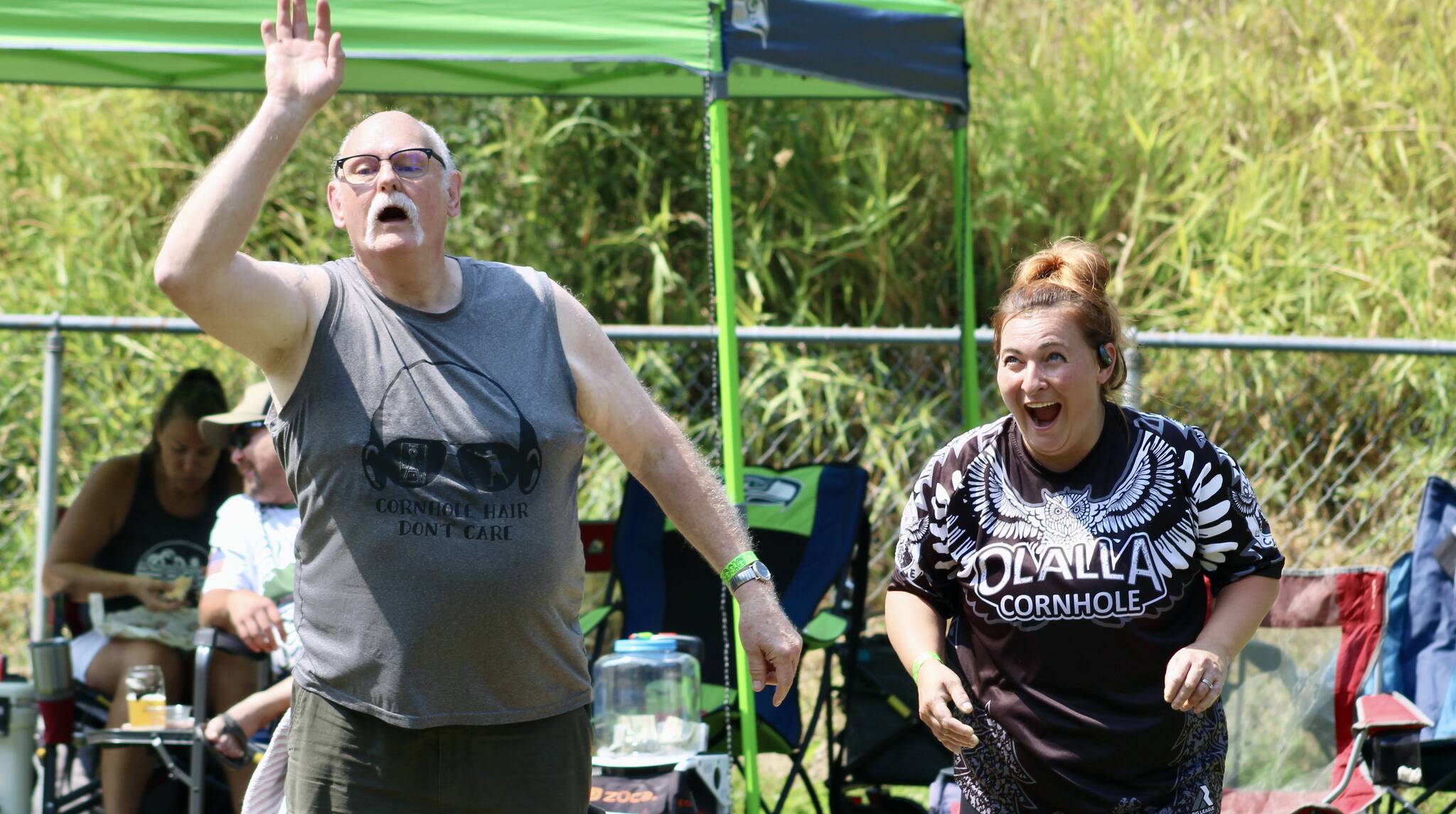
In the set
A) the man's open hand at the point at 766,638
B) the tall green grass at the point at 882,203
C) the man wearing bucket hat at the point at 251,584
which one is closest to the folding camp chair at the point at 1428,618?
the tall green grass at the point at 882,203

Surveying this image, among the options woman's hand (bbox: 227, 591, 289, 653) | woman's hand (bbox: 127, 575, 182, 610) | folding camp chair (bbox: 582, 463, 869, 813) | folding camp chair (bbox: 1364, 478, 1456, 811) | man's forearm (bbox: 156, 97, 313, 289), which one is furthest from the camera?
folding camp chair (bbox: 582, 463, 869, 813)

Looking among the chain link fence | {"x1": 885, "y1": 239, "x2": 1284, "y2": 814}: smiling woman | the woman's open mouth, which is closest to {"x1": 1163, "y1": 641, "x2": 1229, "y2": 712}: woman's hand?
{"x1": 885, "y1": 239, "x2": 1284, "y2": 814}: smiling woman

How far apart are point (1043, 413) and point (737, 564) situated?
0.65 metres

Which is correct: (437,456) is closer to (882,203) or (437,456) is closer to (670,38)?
(670,38)

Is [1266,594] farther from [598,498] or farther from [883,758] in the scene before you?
[598,498]

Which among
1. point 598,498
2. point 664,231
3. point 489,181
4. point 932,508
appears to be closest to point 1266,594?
point 932,508

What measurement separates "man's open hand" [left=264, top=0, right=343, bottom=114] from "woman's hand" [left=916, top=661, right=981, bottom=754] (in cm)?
148

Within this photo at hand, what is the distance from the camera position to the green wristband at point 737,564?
2.66m

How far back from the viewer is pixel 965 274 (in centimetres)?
520

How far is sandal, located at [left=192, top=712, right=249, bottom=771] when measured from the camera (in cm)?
415

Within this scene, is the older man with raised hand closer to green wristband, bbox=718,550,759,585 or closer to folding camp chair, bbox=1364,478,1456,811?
green wristband, bbox=718,550,759,585

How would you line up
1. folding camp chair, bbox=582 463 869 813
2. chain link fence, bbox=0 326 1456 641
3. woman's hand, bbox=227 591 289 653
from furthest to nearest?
chain link fence, bbox=0 326 1456 641
folding camp chair, bbox=582 463 869 813
woman's hand, bbox=227 591 289 653

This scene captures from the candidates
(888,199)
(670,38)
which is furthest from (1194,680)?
(888,199)

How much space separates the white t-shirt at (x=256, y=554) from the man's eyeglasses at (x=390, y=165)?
84.0 inches
